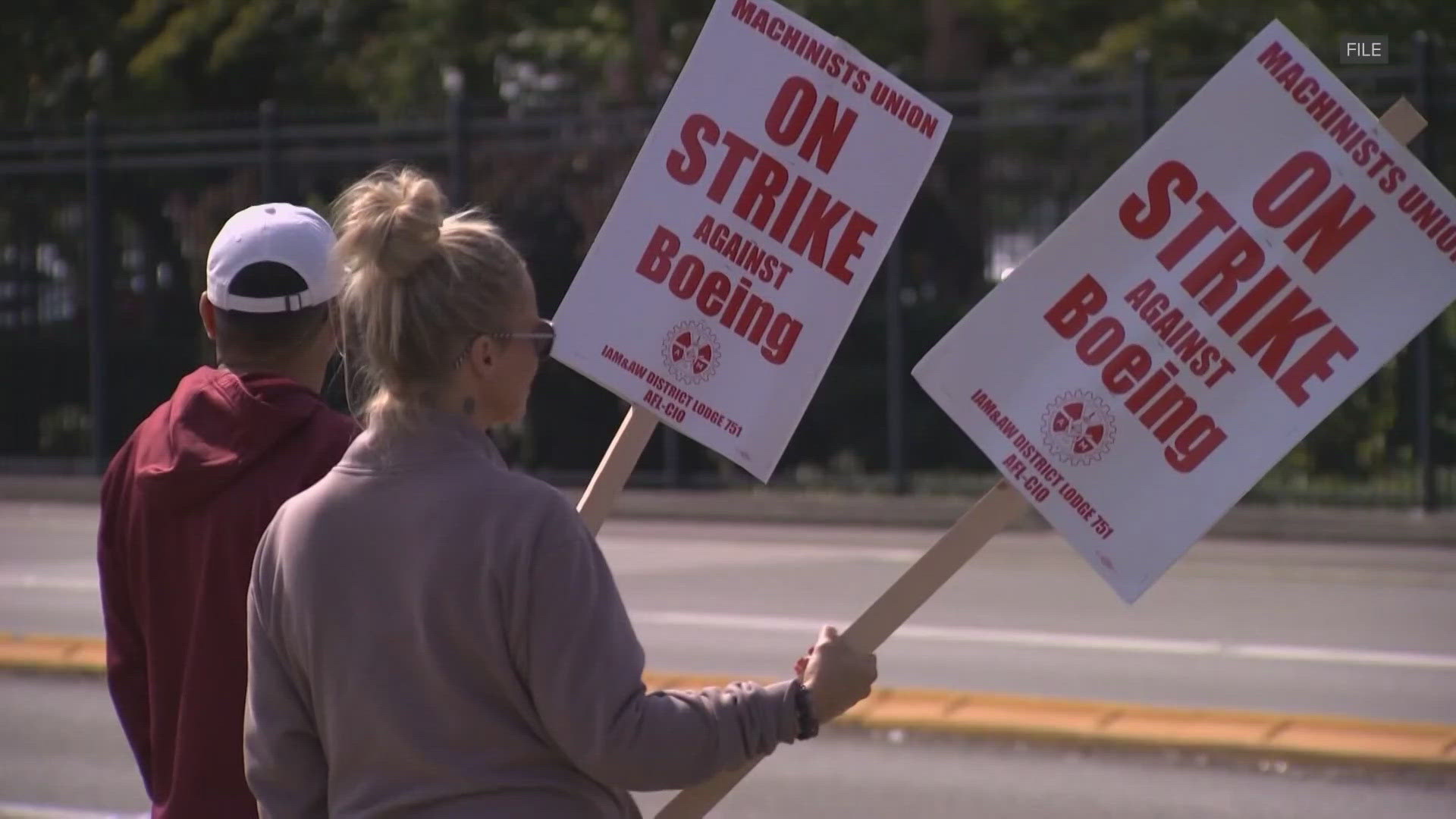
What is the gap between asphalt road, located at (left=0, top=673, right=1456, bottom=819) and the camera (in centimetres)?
660

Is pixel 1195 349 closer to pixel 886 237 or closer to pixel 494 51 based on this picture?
pixel 886 237

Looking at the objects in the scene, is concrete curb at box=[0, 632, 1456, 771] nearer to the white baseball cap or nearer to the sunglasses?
the white baseball cap

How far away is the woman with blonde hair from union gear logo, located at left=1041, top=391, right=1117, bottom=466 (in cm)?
47

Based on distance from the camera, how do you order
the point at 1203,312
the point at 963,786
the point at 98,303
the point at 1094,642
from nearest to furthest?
the point at 1203,312
the point at 963,786
the point at 1094,642
the point at 98,303

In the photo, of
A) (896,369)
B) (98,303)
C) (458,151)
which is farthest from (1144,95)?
(98,303)

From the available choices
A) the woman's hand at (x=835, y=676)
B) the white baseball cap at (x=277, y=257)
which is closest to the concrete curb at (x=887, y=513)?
the white baseball cap at (x=277, y=257)

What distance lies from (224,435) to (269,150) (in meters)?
15.7

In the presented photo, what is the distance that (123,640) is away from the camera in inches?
119

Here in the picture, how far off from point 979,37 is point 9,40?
11.5 meters

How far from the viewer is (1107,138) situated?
15406mm

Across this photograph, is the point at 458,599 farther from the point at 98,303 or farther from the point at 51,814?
the point at 98,303

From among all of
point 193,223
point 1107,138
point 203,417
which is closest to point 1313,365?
point 203,417

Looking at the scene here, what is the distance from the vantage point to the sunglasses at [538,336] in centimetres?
232

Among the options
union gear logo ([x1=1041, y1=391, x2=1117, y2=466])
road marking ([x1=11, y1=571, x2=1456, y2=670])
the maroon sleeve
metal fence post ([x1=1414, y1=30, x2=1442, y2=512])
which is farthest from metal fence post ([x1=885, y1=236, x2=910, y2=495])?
union gear logo ([x1=1041, y1=391, x2=1117, y2=466])
